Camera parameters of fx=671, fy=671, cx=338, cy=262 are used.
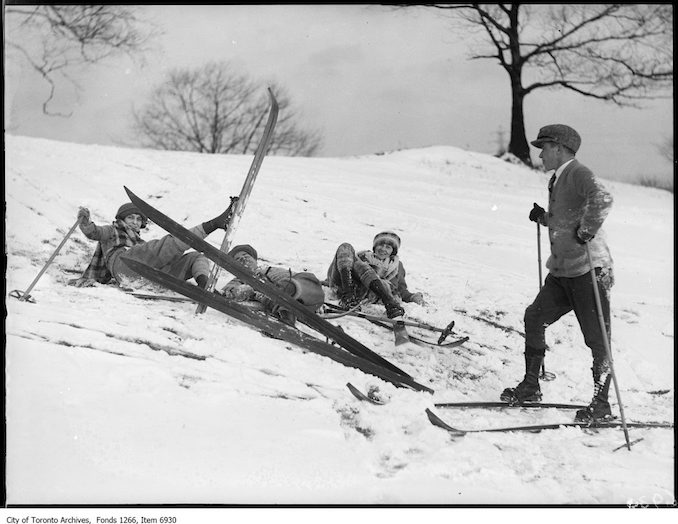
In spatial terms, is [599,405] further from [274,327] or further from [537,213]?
[274,327]

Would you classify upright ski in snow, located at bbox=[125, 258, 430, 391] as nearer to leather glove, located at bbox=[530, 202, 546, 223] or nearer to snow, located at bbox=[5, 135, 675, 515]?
snow, located at bbox=[5, 135, 675, 515]

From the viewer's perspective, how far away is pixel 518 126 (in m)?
8.38

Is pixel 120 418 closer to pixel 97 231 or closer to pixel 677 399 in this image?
pixel 97 231

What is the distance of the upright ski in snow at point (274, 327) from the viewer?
139 inches

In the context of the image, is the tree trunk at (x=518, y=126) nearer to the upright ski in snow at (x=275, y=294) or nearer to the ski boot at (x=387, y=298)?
the ski boot at (x=387, y=298)

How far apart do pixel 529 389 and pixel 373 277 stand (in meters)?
1.46

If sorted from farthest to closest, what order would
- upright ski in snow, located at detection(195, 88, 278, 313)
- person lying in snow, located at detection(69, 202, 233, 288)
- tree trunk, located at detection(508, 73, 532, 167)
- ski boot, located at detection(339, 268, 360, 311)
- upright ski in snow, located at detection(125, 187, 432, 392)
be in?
tree trunk, located at detection(508, 73, 532, 167) → ski boot, located at detection(339, 268, 360, 311) → person lying in snow, located at detection(69, 202, 233, 288) → upright ski in snow, located at detection(195, 88, 278, 313) → upright ski in snow, located at detection(125, 187, 432, 392)

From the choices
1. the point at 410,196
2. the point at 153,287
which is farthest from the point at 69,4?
the point at 410,196

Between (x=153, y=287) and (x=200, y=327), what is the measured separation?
2.52 feet

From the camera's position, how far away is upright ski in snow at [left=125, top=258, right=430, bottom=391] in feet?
11.6

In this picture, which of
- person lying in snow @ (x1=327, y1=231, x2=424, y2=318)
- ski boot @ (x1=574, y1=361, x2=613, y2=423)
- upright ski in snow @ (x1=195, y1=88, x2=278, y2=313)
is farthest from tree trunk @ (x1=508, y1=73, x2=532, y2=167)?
ski boot @ (x1=574, y1=361, x2=613, y2=423)

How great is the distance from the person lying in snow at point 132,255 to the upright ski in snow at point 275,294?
1.69 ft

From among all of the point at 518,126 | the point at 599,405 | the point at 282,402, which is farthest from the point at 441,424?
the point at 518,126

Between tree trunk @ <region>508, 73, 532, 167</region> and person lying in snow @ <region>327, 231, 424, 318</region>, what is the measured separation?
8.05 ft
